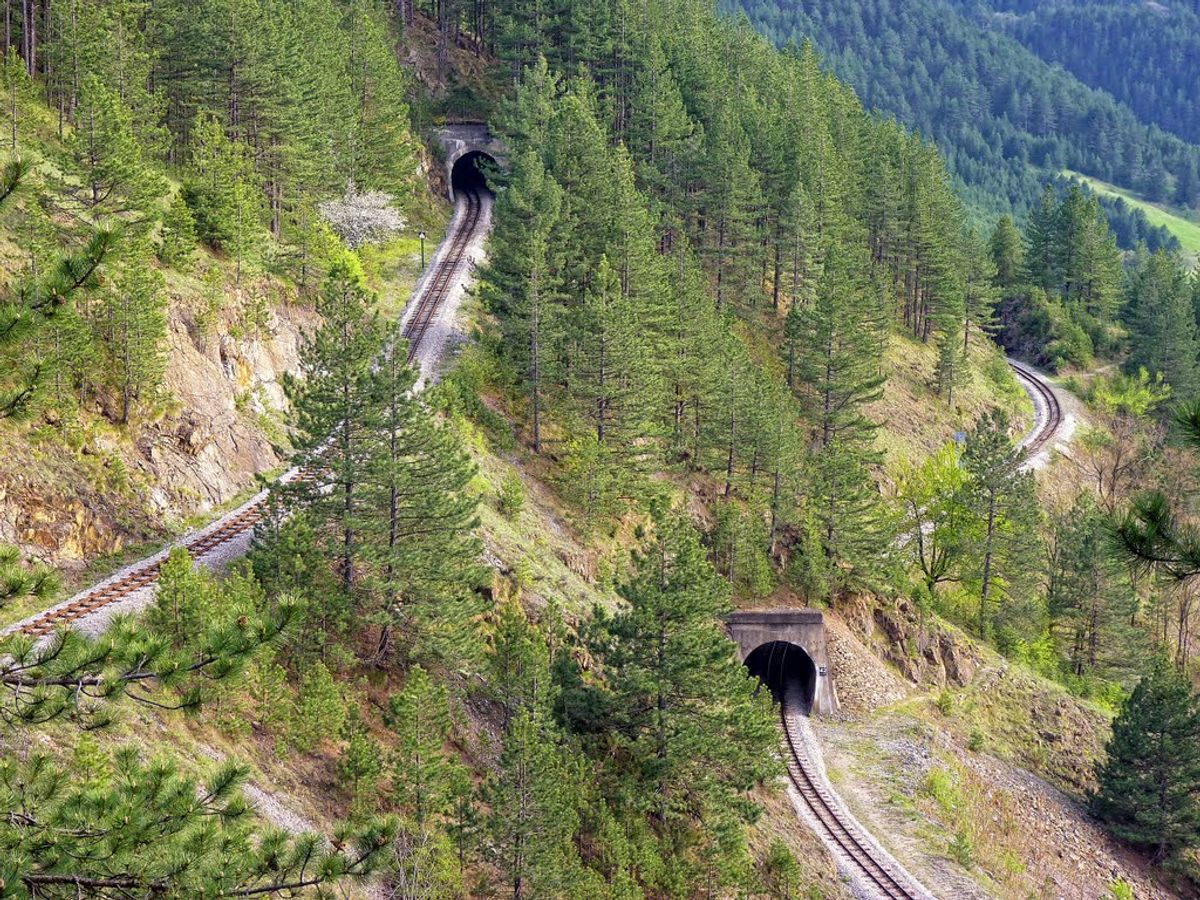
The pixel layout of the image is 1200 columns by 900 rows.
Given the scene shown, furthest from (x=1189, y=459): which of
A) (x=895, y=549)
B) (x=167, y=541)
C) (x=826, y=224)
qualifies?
(x=167, y=541)

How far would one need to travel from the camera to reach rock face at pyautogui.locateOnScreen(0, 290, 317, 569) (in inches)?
1166

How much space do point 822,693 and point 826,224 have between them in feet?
119

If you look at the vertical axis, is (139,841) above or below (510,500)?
above

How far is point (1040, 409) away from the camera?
87.4 meters

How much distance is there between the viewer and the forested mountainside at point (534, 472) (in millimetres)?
17594

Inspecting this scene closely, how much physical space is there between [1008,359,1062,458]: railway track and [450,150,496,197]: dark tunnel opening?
39785 mm

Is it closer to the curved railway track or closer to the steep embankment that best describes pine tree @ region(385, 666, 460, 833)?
the curved railway track

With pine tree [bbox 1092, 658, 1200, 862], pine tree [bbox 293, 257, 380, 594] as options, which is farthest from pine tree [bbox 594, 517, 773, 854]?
pine tree [bbox 1092, 658, 1200, 862]

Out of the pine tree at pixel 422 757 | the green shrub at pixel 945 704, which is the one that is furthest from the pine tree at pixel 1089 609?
the pine tree at pixel 422 757

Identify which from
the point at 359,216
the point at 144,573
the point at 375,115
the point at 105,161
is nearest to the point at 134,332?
the point at 105,161

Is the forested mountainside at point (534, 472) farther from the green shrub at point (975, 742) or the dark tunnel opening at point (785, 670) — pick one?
the dark tunnel opening at point (785, 670)

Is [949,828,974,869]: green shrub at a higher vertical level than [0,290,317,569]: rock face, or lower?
lower

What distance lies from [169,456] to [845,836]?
74.7 feet

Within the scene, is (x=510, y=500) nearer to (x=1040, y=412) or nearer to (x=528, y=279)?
(x=528, y=279)
